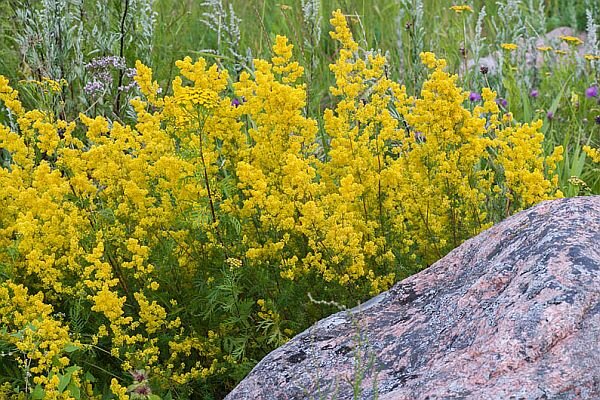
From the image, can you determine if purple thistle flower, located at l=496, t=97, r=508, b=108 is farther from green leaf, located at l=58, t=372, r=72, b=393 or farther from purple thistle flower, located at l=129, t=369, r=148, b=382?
green leaf, located at l=58, t=372, r=72, b=393

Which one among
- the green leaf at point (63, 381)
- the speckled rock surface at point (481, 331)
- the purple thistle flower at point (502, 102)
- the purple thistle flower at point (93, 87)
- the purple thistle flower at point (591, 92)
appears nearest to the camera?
the speckled rock surface at point (481, 331)

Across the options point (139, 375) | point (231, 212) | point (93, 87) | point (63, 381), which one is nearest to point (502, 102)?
point (93, 87)

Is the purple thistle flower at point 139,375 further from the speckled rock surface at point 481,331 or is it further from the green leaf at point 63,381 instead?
the speckled rock surface at point 481,331

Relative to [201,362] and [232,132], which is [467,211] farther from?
[201,362]

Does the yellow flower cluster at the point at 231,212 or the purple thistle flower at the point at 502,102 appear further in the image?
the purple thistle flower at the point at 502,102

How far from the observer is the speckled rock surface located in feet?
6.24

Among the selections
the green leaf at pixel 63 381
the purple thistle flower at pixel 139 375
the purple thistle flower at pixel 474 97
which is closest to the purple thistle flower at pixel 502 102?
the purple thistle flower at pixel 474 97

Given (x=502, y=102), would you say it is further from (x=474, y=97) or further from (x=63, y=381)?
(x=63, y=381)

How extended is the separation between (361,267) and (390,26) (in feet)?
12.9

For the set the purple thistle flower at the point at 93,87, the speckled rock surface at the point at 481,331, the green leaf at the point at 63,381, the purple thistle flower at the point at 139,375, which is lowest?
the purple thistle flower at the point at 139,375

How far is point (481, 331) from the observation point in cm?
205

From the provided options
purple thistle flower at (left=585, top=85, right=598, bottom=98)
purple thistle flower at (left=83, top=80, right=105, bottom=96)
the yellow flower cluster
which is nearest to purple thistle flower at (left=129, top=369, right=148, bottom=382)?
the yellow flower cluster

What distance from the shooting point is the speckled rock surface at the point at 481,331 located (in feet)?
6.24

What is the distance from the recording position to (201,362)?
3098 mm
